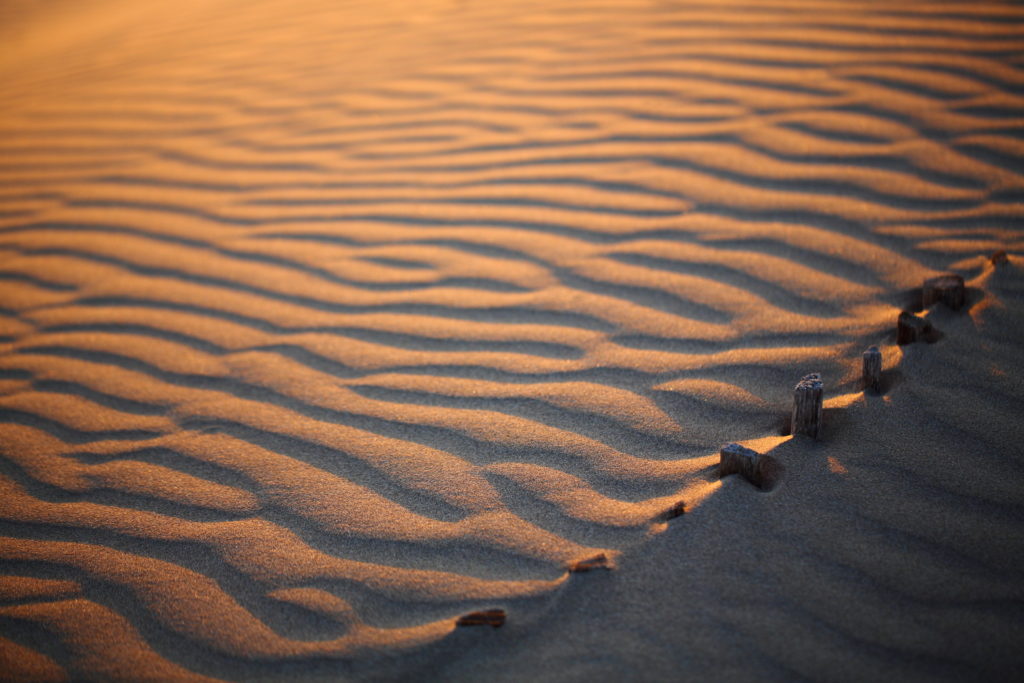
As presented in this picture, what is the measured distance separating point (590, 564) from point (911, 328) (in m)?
1.19

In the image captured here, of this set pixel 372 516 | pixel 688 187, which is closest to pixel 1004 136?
pixel 688 187

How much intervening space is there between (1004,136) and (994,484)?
203 cm

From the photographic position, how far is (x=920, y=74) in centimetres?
342

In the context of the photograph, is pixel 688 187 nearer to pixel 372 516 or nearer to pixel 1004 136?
pixel 1004 136

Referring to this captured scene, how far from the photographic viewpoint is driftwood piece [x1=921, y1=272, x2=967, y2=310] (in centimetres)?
209

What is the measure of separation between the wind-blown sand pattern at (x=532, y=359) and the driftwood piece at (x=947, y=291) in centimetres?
6

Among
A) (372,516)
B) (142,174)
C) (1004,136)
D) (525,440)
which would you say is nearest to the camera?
(372,516)

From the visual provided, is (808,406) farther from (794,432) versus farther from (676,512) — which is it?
(676,512)

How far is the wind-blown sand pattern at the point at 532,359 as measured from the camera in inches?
57.8

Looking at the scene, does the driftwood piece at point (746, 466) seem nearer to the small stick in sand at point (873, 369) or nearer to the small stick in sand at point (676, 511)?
the small stick in sand at point (676, 511)

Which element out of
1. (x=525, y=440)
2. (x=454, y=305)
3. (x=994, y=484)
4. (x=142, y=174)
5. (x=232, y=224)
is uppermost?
(x=142, y=174)

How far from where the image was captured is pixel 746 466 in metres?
1.63

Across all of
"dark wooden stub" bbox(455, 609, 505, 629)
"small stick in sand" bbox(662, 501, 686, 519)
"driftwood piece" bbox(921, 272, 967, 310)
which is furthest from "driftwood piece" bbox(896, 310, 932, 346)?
"dark wooden stub" bbox(455, 609, 505, 629)

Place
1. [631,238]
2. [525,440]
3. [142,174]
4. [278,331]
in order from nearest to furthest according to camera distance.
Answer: [525,440], [278,331], [631,238], [142,174]
